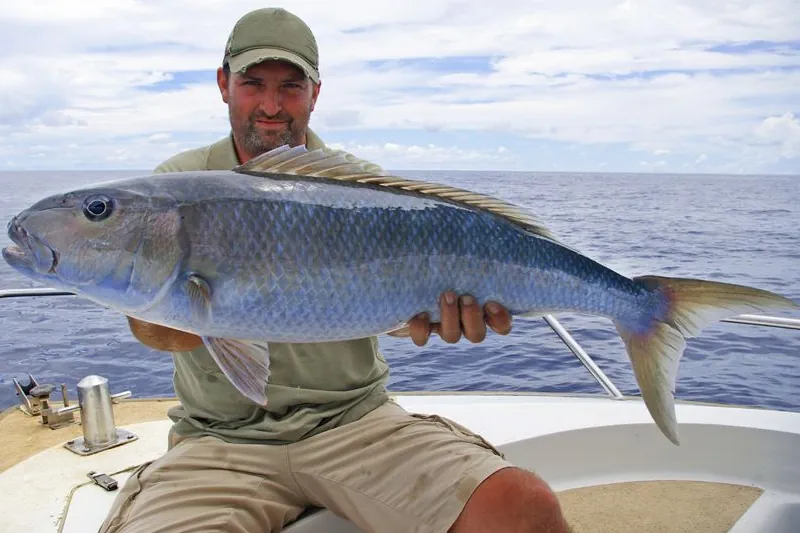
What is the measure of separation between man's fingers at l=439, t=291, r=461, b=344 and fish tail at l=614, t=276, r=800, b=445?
0.58 metres

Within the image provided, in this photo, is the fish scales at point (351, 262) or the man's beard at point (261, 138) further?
the man's beard at point (261, 138)

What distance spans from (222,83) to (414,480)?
221cm

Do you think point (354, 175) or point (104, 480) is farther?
point (104, 480)

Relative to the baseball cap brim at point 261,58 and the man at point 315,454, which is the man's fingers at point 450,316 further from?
the baseball cap brim at point 261,58

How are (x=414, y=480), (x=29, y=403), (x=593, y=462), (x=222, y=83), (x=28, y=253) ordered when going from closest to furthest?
1. (x=28, y=253)
2. (x=414, y=480)
3. (x=222, y=83)
4. (x=593, y=462)
5. (x=29, y=403)

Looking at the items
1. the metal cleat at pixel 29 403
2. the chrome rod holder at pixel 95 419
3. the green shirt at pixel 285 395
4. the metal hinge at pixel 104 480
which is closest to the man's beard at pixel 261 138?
the green shirt at pixel 285 395

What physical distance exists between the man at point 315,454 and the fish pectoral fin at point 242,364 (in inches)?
17.2

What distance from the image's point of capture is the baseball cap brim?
332cm

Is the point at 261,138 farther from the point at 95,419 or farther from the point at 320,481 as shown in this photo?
the point at 95,419

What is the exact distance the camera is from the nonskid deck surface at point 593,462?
139 inches

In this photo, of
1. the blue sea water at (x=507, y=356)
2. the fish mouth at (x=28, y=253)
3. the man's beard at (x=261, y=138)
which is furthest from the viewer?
the blue sea water at (x=507, y=356)

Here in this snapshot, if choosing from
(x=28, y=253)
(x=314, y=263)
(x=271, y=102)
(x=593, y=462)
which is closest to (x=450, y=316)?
(x=314, y=263)

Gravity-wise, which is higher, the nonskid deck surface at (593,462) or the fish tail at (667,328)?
the fish tail at (667,328)

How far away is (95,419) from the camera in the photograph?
3814 millimetres
